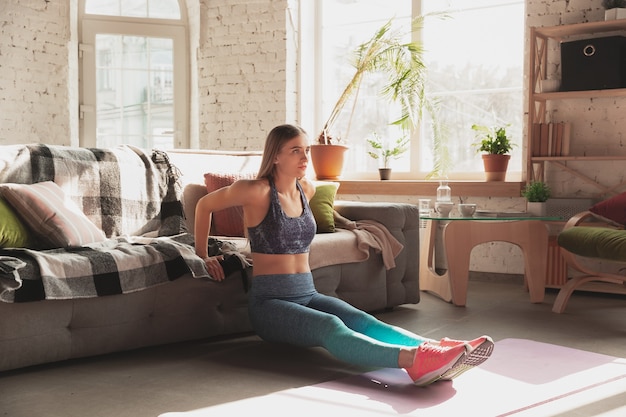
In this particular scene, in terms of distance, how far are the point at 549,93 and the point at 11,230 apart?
341 centimetres

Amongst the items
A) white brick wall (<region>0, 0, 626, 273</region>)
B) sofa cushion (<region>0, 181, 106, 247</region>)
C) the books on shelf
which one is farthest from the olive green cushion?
sofa cushion (<region>0, 181, 106, 247</region>)

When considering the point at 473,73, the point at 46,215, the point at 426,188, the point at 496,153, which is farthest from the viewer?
the point at 473,73

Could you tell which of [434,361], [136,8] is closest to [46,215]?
[434,361]

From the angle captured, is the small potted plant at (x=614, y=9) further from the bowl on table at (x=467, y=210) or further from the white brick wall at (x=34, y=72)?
the white brick wall at (x=34, y=72)

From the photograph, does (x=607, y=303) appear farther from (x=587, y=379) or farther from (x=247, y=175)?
(x=247, y=175)

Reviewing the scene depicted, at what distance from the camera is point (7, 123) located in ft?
18.9

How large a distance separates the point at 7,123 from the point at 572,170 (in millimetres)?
4191

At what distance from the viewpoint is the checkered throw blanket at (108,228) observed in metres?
2.74

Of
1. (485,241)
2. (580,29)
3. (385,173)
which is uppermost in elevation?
(580,29)

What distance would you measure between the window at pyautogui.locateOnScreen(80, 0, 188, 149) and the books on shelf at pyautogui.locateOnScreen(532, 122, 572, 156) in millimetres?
2985

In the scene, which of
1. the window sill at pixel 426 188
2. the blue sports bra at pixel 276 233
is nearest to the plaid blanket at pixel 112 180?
the blue sports bra at pixel 276 233

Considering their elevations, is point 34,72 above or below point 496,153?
above

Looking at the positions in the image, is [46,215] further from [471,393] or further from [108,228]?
[471,393]

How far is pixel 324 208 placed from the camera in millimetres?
3973
